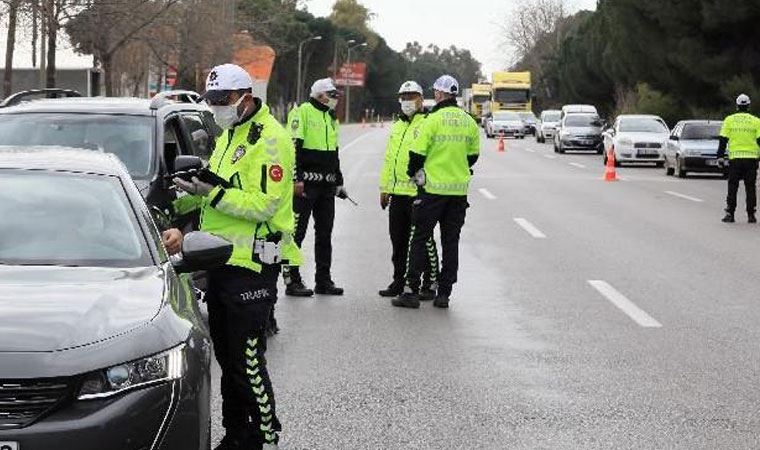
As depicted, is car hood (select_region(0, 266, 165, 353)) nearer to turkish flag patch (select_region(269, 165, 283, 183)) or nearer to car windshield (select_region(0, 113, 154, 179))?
turkish flag patch (select_region(269, 165, 283, 183))

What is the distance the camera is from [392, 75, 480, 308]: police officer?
35.6 feet

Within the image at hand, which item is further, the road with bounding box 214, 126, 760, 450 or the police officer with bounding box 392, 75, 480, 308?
the police officer with bounding box 392, 75, 480, 308

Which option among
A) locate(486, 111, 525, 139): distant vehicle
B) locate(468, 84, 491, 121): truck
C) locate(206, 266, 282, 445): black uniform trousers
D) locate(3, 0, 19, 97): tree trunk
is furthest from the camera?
locate(468, 84, 491, 121): truck

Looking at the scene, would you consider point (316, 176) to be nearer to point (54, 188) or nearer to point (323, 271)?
point (323, 271)

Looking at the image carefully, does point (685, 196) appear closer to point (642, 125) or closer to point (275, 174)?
point (642, 125)

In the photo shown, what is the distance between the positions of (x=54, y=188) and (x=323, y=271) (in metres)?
5.98

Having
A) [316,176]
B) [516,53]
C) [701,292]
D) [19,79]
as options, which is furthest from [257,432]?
[516,53]

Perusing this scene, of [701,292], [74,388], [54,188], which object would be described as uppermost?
[54,188]

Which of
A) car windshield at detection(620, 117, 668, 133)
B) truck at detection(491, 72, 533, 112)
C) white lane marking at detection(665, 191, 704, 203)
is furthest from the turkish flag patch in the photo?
truck at detection(491, 72, 533, 112)

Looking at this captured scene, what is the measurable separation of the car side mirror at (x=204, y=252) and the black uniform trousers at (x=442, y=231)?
5.43 metres

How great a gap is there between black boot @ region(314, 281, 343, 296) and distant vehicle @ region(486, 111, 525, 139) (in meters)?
57.9

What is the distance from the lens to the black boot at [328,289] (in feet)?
38.7

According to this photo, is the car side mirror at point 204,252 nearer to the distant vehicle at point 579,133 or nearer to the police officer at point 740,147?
the police officer at point 740,147

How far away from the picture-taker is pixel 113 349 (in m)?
4.39
